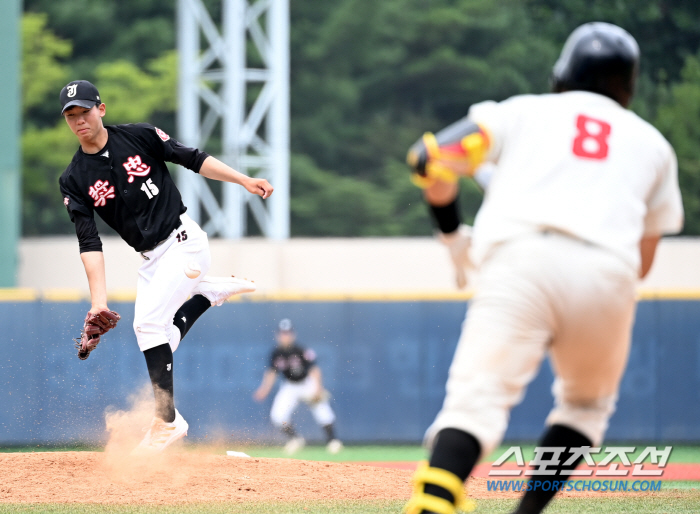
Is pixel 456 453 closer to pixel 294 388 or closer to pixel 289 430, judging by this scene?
pixel 294 388

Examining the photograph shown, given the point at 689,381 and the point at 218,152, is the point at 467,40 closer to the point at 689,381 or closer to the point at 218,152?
the point at 218,152

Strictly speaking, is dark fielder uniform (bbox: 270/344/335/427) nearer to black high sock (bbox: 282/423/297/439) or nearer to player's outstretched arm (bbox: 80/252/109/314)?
black high sock (bbox: 282/423/297/439)

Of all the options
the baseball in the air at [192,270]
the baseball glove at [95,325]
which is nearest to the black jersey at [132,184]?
the baseball in the air at [192,270]

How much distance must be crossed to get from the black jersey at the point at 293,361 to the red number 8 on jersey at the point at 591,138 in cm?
851

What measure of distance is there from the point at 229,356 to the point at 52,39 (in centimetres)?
1796

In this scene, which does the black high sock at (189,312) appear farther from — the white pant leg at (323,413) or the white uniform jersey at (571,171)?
the white pant leg at (323,413)

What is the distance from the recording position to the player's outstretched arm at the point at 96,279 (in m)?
5.20

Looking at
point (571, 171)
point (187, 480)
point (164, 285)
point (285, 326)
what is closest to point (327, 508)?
point (187, 480)

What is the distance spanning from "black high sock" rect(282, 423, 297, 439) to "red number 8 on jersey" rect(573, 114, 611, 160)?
884 cm

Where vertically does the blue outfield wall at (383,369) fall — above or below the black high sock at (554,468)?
below

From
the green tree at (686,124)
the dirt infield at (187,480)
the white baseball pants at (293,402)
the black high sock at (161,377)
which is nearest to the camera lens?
the dirt infield at (187,480)

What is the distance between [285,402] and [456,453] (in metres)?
8.54

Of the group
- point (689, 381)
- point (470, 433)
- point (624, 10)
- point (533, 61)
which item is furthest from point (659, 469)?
point (533, 61)

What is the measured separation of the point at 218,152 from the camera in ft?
83.9
